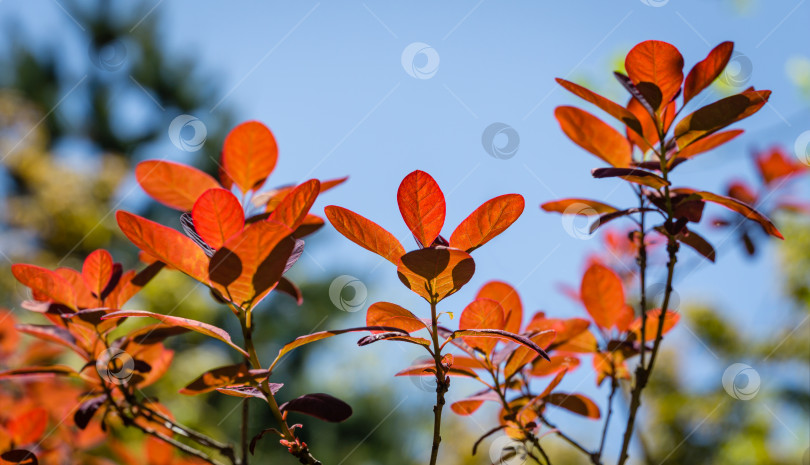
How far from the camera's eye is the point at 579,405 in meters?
0.73

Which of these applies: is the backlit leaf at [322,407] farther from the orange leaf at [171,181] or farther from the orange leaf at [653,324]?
the orange leaf at [653,324]

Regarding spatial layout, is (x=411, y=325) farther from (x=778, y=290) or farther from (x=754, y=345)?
(x=754, y=345)

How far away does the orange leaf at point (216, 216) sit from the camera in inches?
20.1

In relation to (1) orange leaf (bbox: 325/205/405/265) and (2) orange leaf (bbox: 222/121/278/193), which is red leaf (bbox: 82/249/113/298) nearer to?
(2) orange leaf (bbox: 222/121/278/193)

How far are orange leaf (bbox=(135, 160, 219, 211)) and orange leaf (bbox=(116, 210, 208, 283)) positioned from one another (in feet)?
0.58

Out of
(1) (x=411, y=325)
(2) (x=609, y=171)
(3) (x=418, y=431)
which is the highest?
(2) (x=609, y=171)

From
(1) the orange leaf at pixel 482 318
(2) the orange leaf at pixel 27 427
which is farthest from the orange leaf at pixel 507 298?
(2) the orange leaf at pixel 27 427

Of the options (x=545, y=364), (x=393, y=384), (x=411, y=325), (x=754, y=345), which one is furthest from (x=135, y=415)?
(x=393, y=384)

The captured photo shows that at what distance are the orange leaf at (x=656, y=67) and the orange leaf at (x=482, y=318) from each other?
0.97 feet

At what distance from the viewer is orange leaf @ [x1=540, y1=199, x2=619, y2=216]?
0.71m

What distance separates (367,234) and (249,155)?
0.28m

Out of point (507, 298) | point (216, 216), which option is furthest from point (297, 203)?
point (507, 298)

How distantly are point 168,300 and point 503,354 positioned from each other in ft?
16.5

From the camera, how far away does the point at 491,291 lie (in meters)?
0.71
